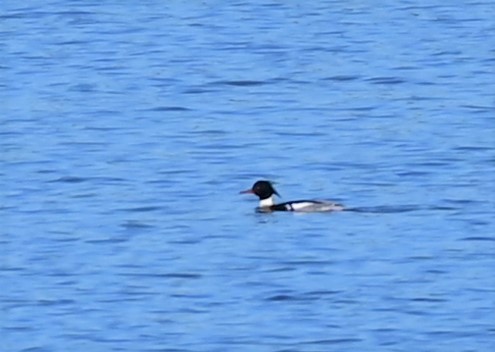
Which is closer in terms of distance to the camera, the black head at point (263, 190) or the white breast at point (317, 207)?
the white breast at point (317, 207)

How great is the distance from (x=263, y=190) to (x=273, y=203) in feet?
0.89

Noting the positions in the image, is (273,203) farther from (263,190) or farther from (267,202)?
(263,190)

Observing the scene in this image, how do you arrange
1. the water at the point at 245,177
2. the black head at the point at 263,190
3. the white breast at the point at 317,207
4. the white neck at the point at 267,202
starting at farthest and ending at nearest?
the black head at the point at 263,190 → the white neck at the point at 267,202 → the white breast at the point at 317,207 → the water at the point at 245,177

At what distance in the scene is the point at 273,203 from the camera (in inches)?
802

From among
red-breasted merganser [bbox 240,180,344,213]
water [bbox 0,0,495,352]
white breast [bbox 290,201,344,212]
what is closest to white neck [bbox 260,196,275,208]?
red-breasted merganser [bbox 240,180,344,213]

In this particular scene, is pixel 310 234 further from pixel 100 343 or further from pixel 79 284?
pixel 100 343

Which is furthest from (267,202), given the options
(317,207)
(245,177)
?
(245,177)

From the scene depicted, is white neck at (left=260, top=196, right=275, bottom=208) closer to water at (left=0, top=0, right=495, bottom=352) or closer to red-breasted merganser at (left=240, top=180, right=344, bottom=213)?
red-breasted merganser at (left=240, top=180, right=344, bottom=213)

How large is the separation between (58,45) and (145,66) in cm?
239

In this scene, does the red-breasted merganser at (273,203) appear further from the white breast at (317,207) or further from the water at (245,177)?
the water at (245,177)

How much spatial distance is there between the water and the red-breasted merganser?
0.10 meters

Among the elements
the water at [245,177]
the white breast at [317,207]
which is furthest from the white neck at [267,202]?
the white breast at [317,207]

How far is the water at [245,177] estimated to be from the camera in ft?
52.9

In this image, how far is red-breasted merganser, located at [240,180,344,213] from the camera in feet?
65.0
